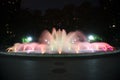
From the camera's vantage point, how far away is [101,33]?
71.6 metres

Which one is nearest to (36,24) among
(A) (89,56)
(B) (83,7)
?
(B) (83,7)

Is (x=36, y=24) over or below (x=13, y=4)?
below

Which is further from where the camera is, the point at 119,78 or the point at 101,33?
the point at 101,33

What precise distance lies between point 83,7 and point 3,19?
26897 mm

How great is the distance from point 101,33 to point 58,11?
28073 mm

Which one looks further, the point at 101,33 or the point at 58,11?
the point at 58,11

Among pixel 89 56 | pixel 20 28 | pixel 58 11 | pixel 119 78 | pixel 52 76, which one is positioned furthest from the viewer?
pixel 58 11

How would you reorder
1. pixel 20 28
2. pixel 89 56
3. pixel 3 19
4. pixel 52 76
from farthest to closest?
pixel 20 28
pixel 3 19
pixel 89 56
pixel 52 76

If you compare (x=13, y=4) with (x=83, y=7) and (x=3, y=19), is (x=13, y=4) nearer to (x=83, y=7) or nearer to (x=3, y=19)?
(x=3, y=19)

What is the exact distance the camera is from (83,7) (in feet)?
273

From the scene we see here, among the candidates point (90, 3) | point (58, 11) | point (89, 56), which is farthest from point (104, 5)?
point (89, 56)

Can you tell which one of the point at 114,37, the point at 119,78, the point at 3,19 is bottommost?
the point at 119,78

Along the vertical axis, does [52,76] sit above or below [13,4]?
below

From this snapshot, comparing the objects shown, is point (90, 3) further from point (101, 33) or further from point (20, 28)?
point (20, 28)
